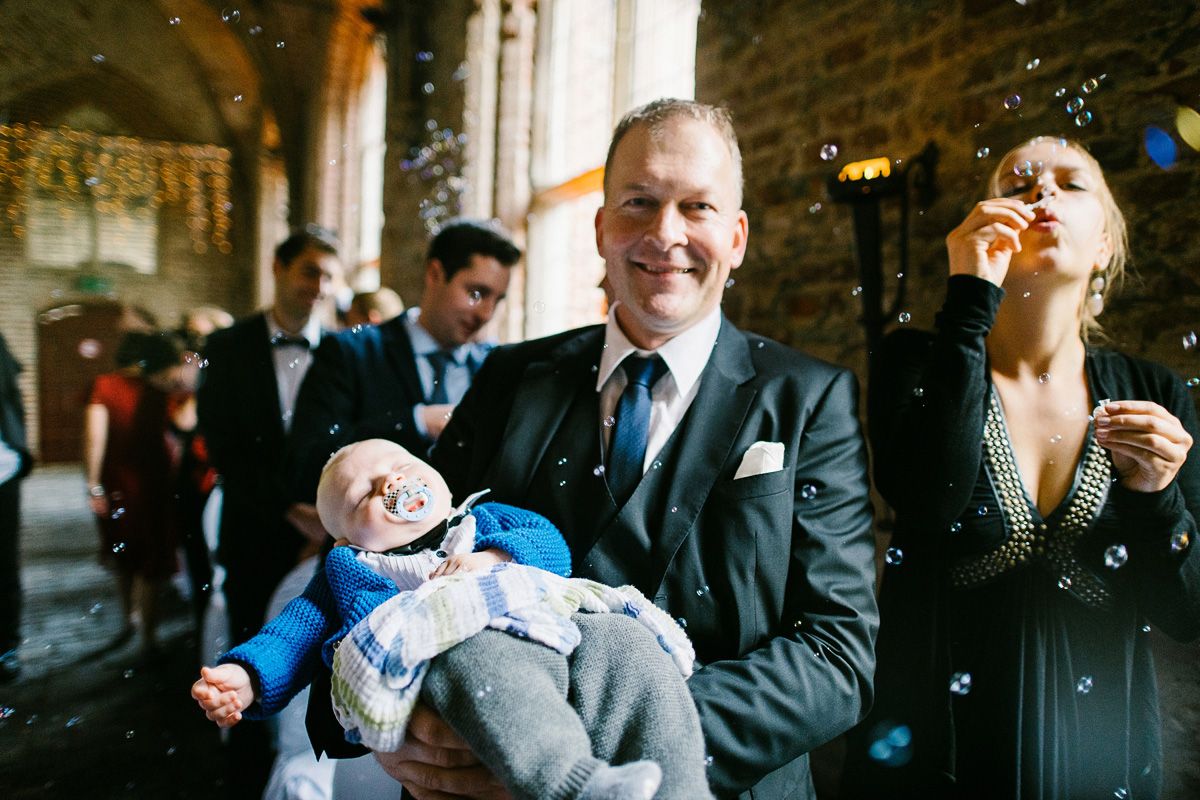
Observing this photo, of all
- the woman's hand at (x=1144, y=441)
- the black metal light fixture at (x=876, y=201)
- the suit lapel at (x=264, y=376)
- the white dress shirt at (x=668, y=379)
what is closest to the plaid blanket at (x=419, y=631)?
the white dress shirt at (x=668, y=379)

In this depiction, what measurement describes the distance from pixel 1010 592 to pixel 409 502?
1.09 m

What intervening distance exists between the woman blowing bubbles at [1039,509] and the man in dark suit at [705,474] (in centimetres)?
20

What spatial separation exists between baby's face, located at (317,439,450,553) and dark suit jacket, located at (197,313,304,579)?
1290mm

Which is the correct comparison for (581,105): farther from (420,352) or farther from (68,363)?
(68,363)

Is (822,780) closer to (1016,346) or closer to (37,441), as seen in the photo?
(1016,346)

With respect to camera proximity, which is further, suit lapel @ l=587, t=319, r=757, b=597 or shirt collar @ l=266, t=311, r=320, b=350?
shirt collar @ l=266, t=311, r=320, b=350

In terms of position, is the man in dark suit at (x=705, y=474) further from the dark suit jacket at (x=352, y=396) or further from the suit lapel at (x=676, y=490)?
the dark suit jacket at (x=352, y=396)

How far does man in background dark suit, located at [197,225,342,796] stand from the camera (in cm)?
225

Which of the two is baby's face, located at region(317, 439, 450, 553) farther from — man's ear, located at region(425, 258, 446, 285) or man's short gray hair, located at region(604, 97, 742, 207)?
man's ear, located at region(425, 258, 446, 285)

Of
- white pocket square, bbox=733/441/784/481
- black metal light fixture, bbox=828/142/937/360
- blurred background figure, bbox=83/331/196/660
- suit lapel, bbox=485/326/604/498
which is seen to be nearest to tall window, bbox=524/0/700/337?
suit lapel, bbox=485/326/604/498

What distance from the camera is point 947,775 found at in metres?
1.23

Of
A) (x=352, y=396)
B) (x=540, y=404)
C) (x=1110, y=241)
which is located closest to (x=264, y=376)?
(x=352, y=396)

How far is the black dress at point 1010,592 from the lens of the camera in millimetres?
1079

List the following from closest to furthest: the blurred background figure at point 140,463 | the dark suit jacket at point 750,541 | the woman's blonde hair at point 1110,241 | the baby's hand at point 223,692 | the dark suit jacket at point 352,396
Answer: the baby's hand at point 223,692 → the dark suit jacket at point 750,541 → the woman's blonde hair at point 1110,241 → the dark suit jacket at point 352,396 → the blurred background figure at point 140,463
